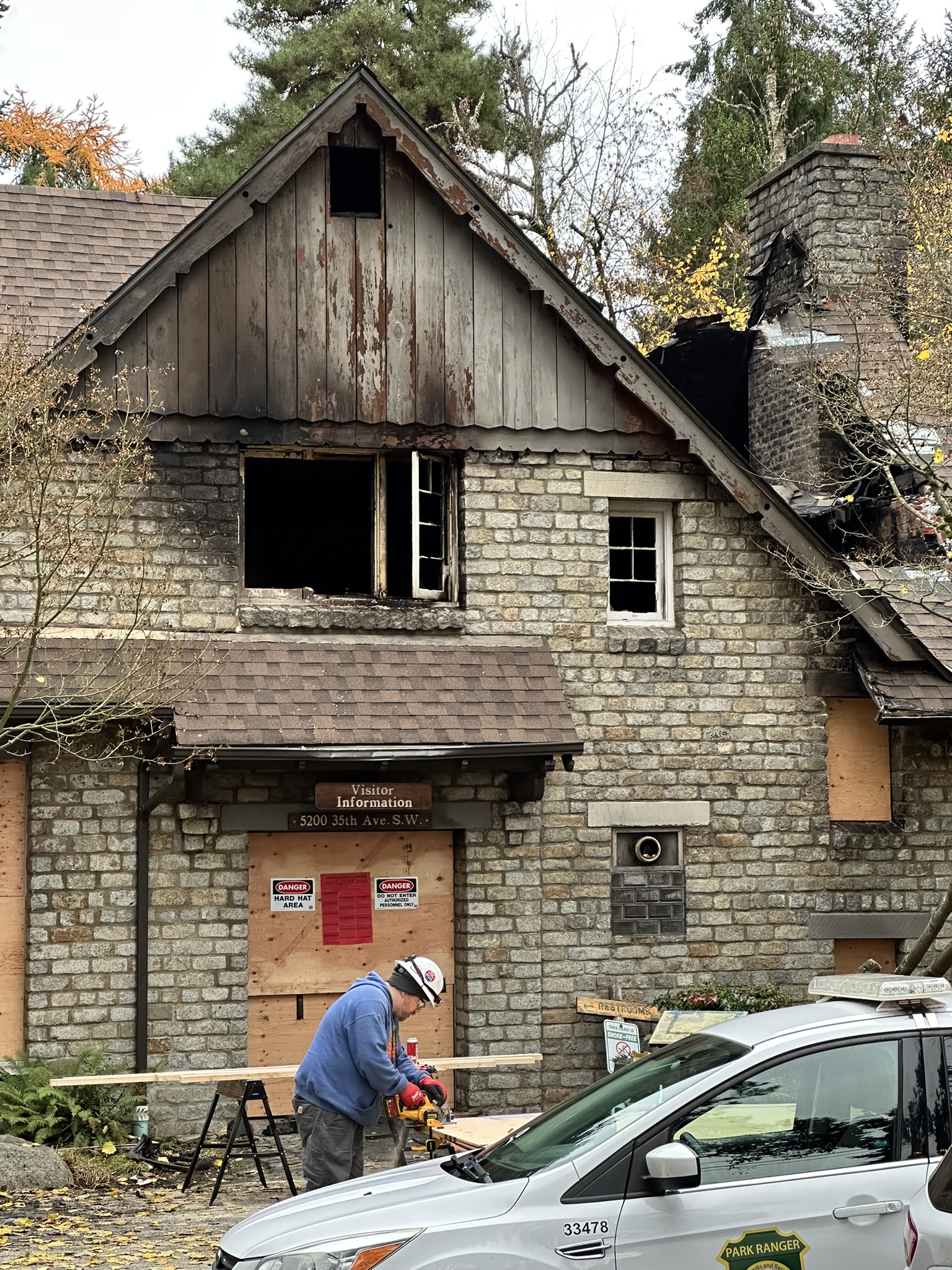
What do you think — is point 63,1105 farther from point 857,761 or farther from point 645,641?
point 857,761

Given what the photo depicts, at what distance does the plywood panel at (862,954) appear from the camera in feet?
46.8

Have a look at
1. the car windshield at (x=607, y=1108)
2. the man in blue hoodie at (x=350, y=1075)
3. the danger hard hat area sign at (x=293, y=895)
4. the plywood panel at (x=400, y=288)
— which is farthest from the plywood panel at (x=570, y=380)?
the car windshield at (x=607, y=1108)

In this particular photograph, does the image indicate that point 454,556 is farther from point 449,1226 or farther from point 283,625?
point 449,1226

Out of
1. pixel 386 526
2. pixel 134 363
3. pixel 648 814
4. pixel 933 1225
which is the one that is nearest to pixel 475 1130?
pixel 933 1225

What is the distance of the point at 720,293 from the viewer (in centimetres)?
2894

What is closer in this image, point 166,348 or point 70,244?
point 166,348

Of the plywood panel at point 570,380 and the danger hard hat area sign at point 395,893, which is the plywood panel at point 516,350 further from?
the danger hard hat area sign at point 395,893

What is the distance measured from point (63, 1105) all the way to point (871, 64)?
102ft

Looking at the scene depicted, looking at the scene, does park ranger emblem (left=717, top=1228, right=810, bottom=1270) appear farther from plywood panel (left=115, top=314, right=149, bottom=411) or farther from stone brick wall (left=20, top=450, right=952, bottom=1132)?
plywood panel (left=115, top=314, right=149, bottom=411)

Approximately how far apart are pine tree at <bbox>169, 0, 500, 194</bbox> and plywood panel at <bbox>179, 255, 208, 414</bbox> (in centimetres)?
1694

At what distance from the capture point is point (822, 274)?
17094 mm

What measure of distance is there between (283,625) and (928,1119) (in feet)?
27.2

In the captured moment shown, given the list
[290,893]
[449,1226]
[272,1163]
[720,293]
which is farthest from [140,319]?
[720,293]

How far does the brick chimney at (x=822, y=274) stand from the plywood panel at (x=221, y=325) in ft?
20.7
